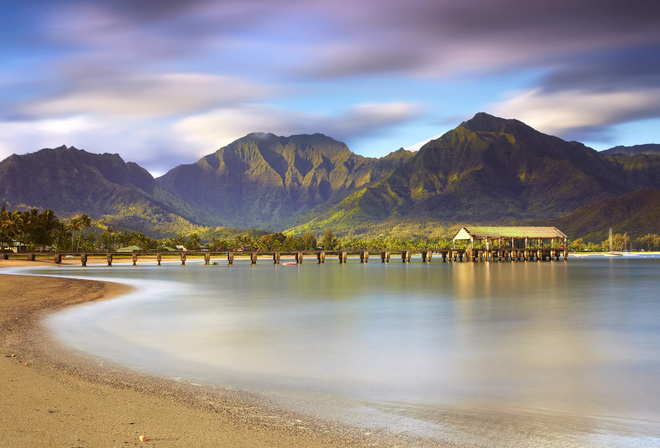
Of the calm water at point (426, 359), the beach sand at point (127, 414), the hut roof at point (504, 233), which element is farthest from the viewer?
the hut roof at point (504, 233)

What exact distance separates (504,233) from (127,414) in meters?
142

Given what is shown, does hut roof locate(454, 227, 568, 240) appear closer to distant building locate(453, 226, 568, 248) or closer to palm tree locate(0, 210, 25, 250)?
distant building locate(453, 226, 568, 248)

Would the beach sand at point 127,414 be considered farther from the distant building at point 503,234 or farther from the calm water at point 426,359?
the distant building at point 503,234

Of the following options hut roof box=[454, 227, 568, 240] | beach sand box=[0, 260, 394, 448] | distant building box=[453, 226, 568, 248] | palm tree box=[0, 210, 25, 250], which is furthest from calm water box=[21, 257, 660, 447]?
palm tree box=[0, 210, 25, 250]

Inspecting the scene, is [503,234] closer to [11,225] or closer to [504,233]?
[504,233]

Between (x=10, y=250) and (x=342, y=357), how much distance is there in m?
137

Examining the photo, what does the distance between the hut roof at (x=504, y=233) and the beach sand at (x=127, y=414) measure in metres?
128

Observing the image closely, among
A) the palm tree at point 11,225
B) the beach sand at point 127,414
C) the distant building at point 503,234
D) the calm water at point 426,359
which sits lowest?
the calm water at point 426,359

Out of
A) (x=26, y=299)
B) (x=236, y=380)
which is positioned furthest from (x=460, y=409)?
(x=26, y=299)

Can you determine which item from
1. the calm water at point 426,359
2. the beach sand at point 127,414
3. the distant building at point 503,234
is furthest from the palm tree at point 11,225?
the beach sand at point 127,414

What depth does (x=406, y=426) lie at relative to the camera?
1021 cm

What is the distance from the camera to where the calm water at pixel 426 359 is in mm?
10953

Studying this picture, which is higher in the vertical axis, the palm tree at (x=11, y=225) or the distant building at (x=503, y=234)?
the palm tree at (x=11, y=225)

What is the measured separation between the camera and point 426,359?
18062 millimetres
